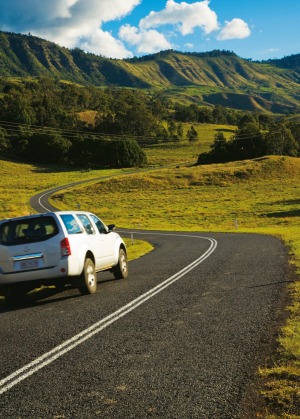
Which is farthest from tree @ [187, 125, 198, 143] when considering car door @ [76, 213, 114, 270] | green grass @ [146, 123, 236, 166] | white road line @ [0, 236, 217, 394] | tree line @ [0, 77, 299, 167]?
white road line @ [0, 236, 217, 394]

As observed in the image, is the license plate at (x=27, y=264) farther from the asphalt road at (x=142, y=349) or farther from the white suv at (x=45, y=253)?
the asphalt road at (x=142, y=349)

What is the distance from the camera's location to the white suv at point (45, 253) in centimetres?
1005

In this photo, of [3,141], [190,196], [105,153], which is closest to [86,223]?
[190,196]

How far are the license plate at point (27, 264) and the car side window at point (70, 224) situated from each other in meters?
1.10

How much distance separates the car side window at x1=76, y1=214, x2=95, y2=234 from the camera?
1175cm

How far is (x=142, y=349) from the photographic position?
6246mm

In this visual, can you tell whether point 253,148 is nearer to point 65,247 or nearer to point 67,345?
point 65,247

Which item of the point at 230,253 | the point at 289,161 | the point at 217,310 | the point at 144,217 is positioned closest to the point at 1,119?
the point at 289,161

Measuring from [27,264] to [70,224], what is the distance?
1482mm

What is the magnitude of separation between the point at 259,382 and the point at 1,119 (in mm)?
148887

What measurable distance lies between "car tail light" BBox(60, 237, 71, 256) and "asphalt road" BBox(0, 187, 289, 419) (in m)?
1.16

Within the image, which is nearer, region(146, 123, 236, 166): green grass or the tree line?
the tree line

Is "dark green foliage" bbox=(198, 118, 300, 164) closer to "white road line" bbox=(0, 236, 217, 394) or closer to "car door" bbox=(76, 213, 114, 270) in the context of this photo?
"car door" bbox=(76, 213, 114, 270)

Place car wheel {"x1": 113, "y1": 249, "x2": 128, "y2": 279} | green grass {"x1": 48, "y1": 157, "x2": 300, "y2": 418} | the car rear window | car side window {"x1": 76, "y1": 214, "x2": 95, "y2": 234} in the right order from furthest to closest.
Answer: green grass {"x1": 48, "y1": 157, "x2": 300, "y2": 418} → car wheel {"x1": 113, "y1": 249, "x2": 128, "y2": 279} → car side window {"x1": 76, "y1": 214, "x2": 95, "y2": 234} → the car rear window
